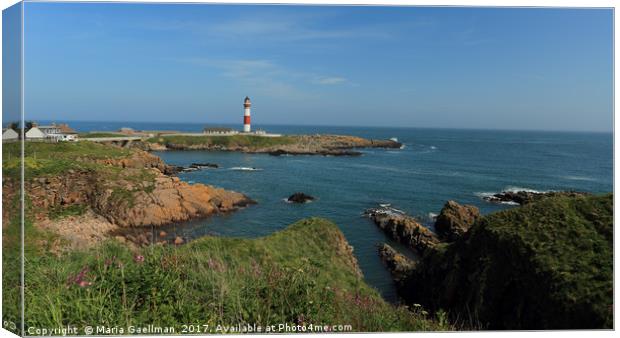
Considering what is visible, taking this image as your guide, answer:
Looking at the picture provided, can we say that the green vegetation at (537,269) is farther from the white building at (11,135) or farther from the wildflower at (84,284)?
the white building at (11,135)

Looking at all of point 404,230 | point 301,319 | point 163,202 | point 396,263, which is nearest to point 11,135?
point 301,319

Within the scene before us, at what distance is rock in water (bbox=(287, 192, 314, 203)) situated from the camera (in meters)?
19.5

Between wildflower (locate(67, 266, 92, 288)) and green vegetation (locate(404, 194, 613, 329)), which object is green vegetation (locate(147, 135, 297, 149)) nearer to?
green vegetation (locate(404, 194, 613, 329))

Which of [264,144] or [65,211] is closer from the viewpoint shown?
[65,211]

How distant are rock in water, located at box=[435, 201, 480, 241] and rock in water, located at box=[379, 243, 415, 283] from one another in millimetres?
4154

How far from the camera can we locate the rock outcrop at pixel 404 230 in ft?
58.7

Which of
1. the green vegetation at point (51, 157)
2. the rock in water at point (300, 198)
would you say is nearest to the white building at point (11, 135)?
the green vegetation at point (51, 157)

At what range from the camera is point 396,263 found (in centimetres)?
1473

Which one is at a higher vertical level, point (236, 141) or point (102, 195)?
point (236, 141)

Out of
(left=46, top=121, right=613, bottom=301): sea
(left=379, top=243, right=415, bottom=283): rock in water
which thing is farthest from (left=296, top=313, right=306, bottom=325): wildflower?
(left=379, top=243, right=415, bottom=283): rock in water

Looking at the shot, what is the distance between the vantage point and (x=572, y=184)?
20109 millimetres

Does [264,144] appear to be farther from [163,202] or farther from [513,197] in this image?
[513,197]

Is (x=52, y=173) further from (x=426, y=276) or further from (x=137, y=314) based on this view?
(x=426, y=276)

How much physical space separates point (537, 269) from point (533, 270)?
76mm
